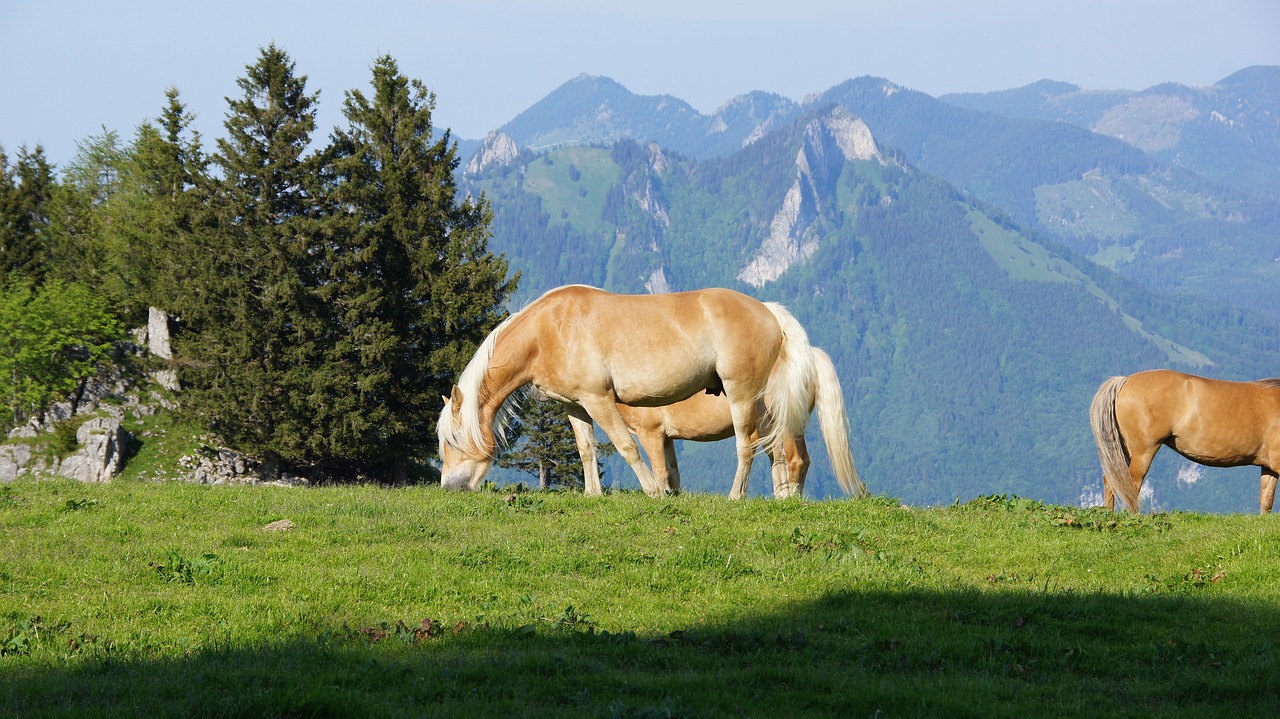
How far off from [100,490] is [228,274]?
35045 mm

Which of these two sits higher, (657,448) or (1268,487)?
(657,448)

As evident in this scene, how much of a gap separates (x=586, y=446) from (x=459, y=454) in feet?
6.59

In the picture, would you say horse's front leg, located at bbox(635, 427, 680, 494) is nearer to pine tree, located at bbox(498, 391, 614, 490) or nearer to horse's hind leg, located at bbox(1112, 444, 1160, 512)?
horse's hind leg, located at bbox(1112, 444, 1160, 512)

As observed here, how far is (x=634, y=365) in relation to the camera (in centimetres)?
1650

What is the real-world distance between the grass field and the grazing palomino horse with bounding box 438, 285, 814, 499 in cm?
238

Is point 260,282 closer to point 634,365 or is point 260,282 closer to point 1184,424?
point 634,365

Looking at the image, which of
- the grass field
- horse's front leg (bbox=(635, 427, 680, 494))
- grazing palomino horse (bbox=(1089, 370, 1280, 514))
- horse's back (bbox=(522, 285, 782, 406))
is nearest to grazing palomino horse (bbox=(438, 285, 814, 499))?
horse's back (bbox=(522, 285, 782, 406))

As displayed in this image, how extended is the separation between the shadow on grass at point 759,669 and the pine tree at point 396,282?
34.9 m

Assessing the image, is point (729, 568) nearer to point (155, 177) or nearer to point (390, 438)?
point (390, 438)

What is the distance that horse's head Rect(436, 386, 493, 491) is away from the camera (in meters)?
16.4

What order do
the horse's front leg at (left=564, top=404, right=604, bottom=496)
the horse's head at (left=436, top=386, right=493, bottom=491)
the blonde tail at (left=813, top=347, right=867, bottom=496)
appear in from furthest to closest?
the blonde tail at (left=813, top=347, right=867, bottom=496), the horse's front leg at (left=564, top=404, right=604, bottom=496), the horse's head at (left=436, top=386, right=493, bottom=491)

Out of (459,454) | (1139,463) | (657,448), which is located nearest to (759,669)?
(459,454)

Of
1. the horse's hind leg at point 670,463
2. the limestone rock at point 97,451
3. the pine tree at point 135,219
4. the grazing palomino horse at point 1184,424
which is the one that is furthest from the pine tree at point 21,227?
the grazing palomino horse at point 1184,424

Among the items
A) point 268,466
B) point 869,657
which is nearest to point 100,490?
point 869,657
